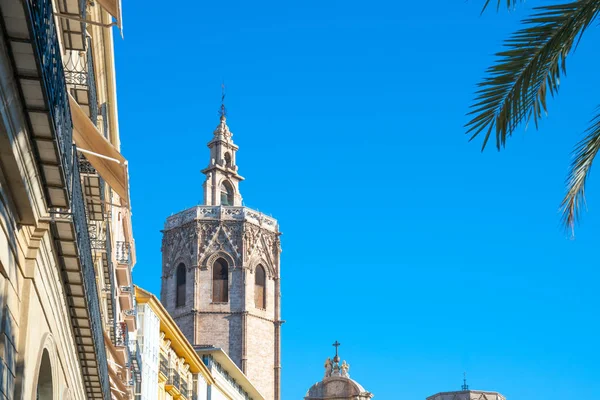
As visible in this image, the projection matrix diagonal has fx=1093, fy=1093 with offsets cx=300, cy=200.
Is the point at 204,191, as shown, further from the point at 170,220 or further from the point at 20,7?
the point at 20,7

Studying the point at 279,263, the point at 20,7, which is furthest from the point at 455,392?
the point at 20,7

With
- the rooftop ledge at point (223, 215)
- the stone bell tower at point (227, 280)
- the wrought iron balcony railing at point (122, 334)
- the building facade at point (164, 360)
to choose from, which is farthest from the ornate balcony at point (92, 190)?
the rooftop ledge at point (223, 215)

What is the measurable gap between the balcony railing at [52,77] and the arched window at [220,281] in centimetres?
5948

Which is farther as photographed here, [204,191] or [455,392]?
[455,392]

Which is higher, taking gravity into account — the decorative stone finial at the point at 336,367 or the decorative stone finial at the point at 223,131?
the decorative stone finial at the point at 223,131

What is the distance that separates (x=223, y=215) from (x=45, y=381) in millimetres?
58640

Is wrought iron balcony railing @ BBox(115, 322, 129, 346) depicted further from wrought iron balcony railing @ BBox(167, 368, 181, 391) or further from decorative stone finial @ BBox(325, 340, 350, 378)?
decorative stone finial @ BBox(325, 340, 350, 378)

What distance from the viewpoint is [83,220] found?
43.8 ft

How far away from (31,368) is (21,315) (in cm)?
70

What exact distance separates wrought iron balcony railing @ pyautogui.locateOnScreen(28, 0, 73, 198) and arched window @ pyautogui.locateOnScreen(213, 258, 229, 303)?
5944 centimetres

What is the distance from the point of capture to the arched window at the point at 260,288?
233ft

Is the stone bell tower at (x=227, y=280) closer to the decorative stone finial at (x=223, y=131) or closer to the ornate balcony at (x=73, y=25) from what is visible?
the decorative stone finial at (x=223, y=131)

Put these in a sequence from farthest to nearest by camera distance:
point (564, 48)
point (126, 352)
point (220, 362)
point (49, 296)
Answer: point (220, 362) < point (126, 352) < point (49, 296) < point (564, 48)

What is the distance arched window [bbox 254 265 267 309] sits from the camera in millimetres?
70875
